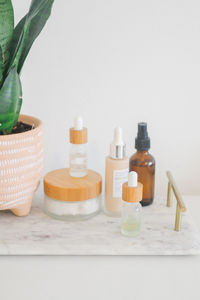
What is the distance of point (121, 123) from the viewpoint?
953 mm

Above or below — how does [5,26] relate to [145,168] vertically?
above

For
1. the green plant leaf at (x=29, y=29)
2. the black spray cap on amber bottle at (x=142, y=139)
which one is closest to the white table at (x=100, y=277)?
the black spray cap on amber bottle at (x=142, y=139)

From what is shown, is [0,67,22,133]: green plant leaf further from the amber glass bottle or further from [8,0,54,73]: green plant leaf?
the amber glass bottle

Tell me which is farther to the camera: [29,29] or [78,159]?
[78,159]

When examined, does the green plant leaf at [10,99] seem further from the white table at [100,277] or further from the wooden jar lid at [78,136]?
the white table at [100,277]

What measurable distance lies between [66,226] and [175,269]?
0.21 meters

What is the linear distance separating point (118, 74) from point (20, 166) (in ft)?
1.01

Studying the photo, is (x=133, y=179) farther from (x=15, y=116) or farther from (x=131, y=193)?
(x=15, y=116)

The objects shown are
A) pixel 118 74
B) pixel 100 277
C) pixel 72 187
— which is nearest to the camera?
pixel 100 277

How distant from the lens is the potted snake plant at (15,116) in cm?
71

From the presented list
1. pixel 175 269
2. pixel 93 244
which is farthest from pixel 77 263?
pixel 175 269

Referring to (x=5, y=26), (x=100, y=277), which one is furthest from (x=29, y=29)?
(x=100, y=277)

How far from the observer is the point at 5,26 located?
→ 71cm

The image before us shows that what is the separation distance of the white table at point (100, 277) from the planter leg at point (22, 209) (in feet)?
0.37
